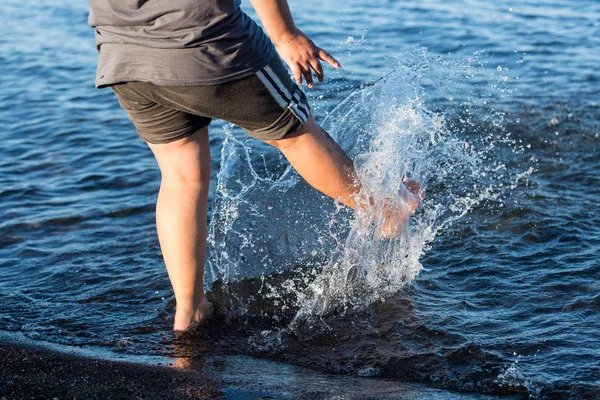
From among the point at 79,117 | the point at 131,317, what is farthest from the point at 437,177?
the point at 79,117

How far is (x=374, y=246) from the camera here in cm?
402

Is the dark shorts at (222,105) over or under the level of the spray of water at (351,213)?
over

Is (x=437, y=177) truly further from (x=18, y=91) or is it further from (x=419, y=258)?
(x=18, y=91)

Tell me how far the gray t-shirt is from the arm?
0.07m

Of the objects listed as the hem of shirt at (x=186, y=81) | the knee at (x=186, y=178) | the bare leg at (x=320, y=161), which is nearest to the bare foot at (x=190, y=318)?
the knee at (x=186, y=178)

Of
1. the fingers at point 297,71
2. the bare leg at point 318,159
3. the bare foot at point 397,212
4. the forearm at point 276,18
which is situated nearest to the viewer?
the forearm at point 276,18

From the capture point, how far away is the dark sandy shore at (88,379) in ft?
9.36

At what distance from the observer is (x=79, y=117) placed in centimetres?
754

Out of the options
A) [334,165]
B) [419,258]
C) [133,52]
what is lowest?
[419,258]

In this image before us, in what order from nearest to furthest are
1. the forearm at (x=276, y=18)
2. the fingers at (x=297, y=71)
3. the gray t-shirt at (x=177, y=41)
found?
the gray t-shirt at (x=177, y=41) < the forearm at (x=276, y=18) < the fingers at (x=297, y=71)

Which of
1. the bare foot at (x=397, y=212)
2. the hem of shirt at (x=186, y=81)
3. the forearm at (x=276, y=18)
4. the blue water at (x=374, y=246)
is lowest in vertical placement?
the blue water at (x=374, y=246)

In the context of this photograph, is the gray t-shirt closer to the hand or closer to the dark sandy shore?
the hand

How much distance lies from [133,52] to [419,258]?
213 cm

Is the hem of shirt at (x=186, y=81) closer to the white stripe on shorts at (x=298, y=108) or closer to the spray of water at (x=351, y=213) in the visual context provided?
the white stripe on shorts at (x=298, y=108)
